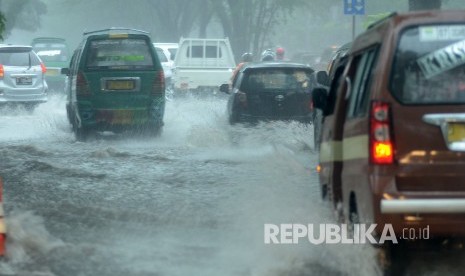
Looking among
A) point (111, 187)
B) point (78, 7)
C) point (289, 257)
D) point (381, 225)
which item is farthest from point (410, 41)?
point (78, 7)

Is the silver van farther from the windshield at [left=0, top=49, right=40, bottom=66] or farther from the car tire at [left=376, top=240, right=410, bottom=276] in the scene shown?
the car tire at [left=376, top=240, right=410, bottom=276]

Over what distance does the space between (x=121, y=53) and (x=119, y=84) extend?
58 cm

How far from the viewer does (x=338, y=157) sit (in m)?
9.61

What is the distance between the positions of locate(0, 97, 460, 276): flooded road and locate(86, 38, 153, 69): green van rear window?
1372mm

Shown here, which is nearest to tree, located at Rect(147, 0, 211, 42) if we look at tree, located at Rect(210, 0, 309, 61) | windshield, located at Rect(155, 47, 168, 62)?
tree, located at Rect(210, 0, 309, 61)

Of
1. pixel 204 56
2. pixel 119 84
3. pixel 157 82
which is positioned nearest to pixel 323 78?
pixel 157 82

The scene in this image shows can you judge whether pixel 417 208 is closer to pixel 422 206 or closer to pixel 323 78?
pixel 422 206

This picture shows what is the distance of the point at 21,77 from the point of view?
98.6 feet

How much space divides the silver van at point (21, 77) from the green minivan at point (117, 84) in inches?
351

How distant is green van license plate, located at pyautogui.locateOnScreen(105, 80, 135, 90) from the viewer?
68.7 ft

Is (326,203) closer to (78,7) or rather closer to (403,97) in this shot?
(403,97)

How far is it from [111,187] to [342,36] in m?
68.4

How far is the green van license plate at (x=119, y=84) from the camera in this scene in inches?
824

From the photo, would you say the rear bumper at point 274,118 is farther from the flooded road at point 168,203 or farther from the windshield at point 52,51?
the windshield at point 52,51
